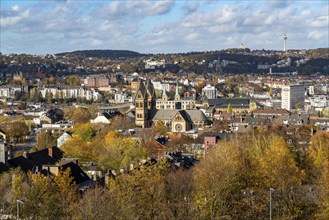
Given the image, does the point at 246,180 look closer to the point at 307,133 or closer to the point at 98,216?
the point at 98,216

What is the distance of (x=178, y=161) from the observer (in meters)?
45.1

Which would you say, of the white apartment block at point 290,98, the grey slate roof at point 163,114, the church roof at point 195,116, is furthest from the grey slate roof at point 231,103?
the church roof at point 195,116

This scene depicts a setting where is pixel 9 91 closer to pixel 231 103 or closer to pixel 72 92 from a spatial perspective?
pixel 72 92

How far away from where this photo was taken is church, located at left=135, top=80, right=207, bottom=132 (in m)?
79.9

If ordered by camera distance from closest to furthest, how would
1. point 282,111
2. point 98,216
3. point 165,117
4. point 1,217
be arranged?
1. point 98,216
2. point 1,217
3. point 165,117
4. point 282,111

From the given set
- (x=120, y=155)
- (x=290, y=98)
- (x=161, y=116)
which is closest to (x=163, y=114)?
(x=161, y=116)

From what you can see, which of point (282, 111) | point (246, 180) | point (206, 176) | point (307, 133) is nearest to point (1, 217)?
point (206, 176)

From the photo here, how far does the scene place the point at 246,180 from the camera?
102 ft

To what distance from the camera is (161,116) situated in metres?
83.1

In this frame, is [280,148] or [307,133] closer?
[280,148]

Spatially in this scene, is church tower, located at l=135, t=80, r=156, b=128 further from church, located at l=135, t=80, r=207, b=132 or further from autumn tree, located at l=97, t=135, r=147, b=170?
autumn tree, located at l=97, t=135, r=147, b=170

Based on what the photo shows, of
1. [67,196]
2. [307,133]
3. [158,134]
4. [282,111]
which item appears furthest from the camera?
[282,111]

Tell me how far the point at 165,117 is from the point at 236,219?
2153 inches

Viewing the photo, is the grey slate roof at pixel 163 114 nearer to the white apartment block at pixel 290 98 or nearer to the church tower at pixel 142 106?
the church tower at pixel 142 106
